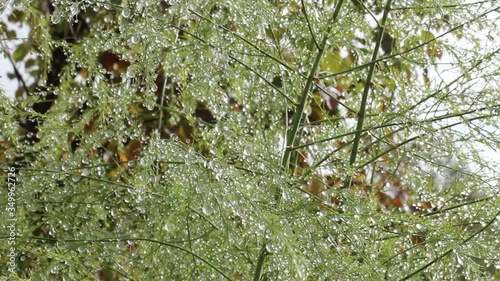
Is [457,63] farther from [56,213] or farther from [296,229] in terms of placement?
[56,213]

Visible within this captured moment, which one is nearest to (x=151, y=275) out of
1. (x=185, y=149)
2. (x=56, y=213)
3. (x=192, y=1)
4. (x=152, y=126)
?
(x=56, y=213)

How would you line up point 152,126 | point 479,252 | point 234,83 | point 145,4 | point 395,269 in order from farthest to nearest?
point 152,126 < point 234,83 < point 395,269 < point 479,252 < point 145,4

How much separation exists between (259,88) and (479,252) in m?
0.52

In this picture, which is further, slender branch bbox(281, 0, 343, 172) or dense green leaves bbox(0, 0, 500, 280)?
slender branch bbox(281, 0, 343, 172)

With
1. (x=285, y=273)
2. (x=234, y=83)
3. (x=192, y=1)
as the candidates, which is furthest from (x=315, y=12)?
(x=285, y=273)

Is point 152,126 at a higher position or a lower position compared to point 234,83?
higher

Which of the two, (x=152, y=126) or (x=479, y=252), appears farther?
(x=152, y=126)

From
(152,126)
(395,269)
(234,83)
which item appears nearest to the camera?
(395,269)

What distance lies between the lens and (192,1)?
3.73 feet

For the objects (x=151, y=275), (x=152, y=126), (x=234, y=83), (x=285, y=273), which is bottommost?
(x=285, y=273)

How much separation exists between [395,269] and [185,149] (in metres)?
0.51

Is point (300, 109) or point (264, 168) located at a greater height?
point (300, 109)

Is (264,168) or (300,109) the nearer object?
(264,168)

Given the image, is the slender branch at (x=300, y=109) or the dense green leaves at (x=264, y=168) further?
the slender branch at (x=300, y=109)
